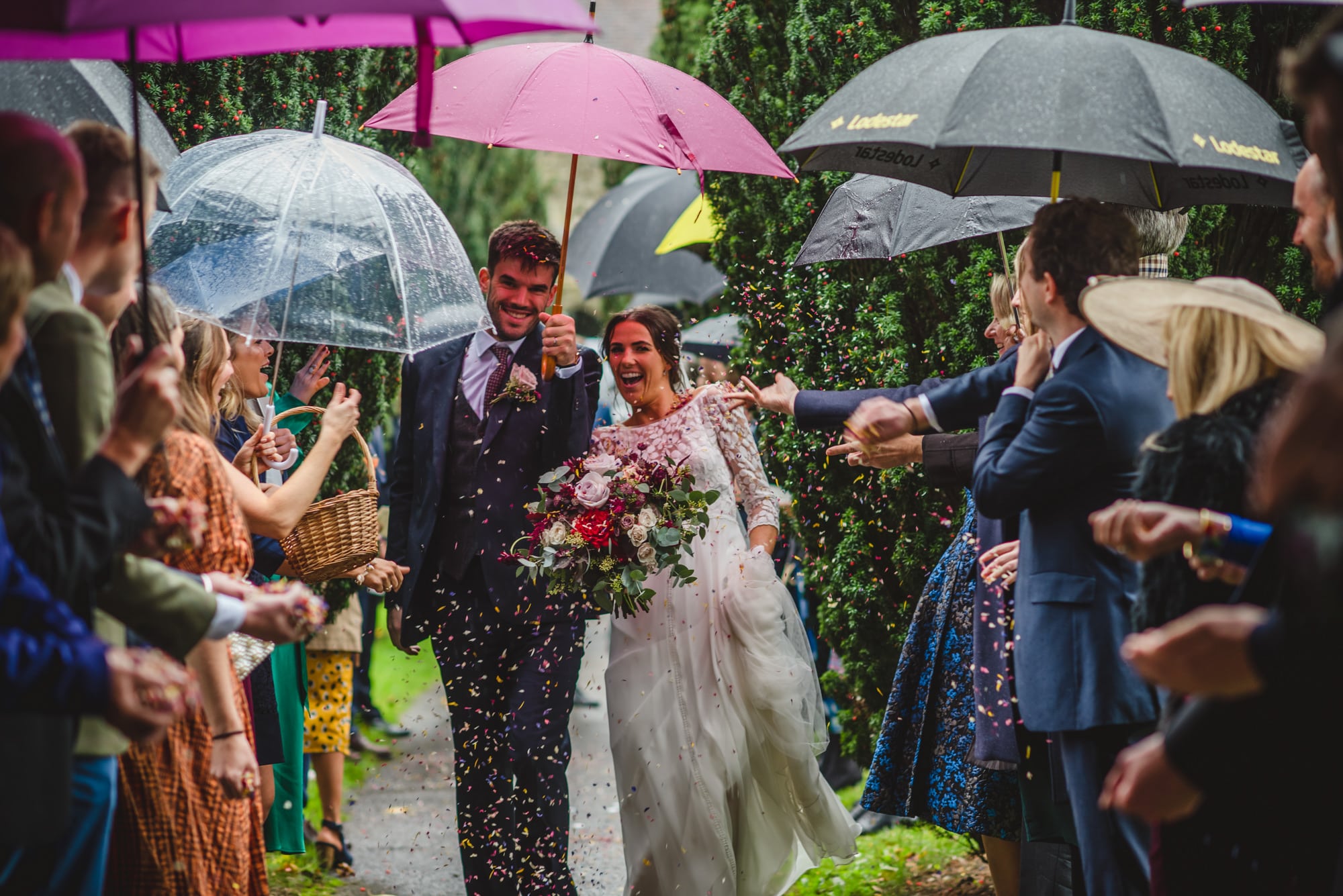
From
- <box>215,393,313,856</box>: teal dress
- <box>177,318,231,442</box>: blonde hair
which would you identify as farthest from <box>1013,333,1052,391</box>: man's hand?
<box>215,393,313,856</box>: teal dress

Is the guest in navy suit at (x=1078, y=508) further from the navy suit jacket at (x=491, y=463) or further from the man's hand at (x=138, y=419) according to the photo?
the man's hand at (x=138, y=419)

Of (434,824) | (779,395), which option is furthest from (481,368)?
(434,824)

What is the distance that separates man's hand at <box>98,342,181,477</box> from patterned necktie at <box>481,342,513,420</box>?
92.2 inches

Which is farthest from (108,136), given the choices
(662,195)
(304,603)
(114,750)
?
(662,195)

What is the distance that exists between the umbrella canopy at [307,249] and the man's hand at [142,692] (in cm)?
210

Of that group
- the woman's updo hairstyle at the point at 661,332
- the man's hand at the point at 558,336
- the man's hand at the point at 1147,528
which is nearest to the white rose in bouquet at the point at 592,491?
the man's hand at the point at 558,336

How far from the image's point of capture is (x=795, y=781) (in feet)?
15.8

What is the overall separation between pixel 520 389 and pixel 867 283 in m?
1.82

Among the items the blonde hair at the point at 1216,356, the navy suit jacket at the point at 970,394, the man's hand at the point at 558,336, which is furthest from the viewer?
the man's hand at the point at 558,336

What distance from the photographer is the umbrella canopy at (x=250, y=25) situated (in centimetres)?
252

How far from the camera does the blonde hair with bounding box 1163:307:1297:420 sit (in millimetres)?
2773

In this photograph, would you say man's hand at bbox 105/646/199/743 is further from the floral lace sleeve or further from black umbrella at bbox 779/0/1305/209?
the floral lace sleeve

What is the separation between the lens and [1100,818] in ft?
11.1

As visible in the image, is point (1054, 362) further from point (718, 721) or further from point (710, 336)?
point (710, 336)
